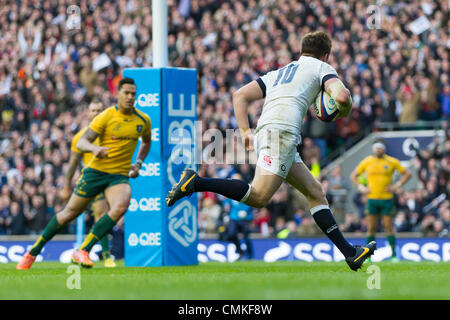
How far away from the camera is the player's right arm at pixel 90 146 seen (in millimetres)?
11570

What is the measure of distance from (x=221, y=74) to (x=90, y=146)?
13.2 metres

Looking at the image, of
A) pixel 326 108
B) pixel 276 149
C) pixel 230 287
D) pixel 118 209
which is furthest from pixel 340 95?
pixel 118 209

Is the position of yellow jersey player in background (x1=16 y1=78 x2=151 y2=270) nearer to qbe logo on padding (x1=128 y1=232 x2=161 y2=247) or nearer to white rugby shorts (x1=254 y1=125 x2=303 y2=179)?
qbe logo on padding (x1=128 y1=232 x2=161 y2=247)

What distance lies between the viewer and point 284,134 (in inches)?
385

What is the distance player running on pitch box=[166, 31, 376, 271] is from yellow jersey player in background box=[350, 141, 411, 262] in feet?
23.7

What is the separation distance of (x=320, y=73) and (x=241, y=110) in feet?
2.96

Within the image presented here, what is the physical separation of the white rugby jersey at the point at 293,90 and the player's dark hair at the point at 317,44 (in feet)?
0.33

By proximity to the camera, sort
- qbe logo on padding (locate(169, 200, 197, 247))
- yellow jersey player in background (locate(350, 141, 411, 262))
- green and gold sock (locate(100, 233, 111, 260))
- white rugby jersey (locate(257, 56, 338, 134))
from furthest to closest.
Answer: yellow jersey player in background (locate(350, 141, 411, 262)) → green and gold sock (locate(100, 233, 111, 260)) → qbe logo on padding (locate(169, 200, 197, 247)) → white rugby jersey (locate(257, 56, 338, 134))

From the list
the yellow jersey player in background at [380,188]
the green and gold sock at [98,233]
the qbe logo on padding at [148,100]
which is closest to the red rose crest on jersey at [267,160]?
the green and gold sock at [98,233]

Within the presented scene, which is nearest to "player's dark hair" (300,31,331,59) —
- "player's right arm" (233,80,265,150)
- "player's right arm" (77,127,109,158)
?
"player's right arm" (233,80,265,150)

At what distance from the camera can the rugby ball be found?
31.7ft

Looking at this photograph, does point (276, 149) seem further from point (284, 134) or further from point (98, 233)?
point (98, 233)

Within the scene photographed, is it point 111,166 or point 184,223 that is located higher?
point 111,166
